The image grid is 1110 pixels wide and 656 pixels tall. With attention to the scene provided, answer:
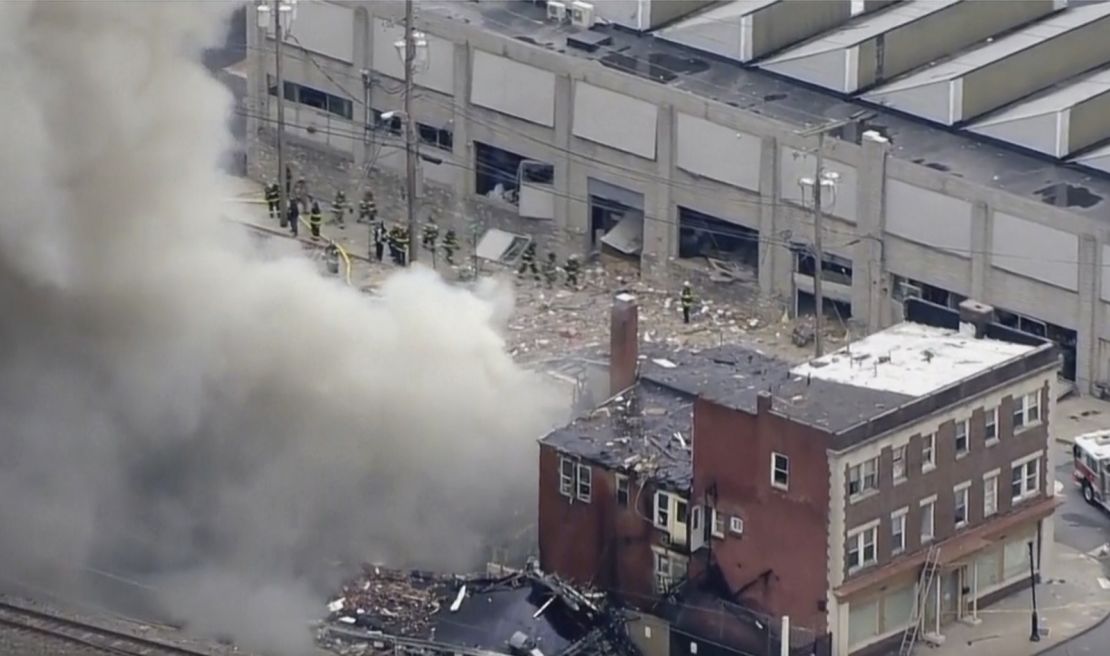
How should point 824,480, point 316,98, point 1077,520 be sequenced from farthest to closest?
point 316,98, point 1077,520, point 824,480

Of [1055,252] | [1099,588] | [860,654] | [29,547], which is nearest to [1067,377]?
[1055,252]

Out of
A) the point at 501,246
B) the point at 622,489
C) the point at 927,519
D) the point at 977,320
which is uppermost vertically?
the point at 501,246

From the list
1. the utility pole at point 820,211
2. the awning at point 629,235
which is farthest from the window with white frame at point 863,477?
the awning at point 629,235

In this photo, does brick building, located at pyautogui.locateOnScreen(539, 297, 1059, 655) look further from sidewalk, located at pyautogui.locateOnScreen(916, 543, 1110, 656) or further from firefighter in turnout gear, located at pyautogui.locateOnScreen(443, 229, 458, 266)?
firefighter in turnout gear, located at pyautogui.locateOnScreen(443, 229, 458, 266)

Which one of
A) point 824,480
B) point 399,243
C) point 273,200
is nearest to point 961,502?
point 824,480

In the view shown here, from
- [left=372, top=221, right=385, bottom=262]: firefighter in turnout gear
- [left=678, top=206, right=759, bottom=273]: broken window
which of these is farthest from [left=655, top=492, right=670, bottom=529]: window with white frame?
[left=372, top=221, right=385, bottom=262]: firefighter in turnout gear

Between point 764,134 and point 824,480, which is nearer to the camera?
point 824,480

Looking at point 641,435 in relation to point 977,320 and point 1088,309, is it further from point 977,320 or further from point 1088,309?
point 1088,309

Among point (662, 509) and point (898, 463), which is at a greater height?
point (898, 463)

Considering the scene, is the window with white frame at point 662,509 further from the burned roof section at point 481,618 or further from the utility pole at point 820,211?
the utility pole at point 820,211
